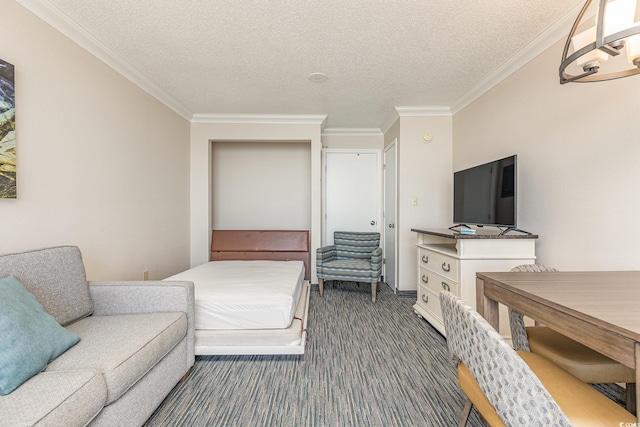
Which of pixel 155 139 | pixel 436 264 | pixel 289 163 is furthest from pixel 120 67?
pixel 436 264

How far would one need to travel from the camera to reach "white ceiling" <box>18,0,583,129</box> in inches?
72.1

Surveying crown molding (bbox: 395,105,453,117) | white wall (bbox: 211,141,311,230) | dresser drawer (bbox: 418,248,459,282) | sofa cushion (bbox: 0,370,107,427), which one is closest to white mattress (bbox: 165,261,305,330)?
sofa cushion (bbox: 0,370,107,427)

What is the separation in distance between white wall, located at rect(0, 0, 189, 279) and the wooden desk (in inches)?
108

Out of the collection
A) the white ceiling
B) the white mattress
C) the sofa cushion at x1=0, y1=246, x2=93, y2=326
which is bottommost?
the white mattress

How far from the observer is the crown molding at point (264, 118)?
151 inches

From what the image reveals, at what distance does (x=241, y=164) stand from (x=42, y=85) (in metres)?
2.77

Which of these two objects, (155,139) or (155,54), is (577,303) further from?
(155,139)

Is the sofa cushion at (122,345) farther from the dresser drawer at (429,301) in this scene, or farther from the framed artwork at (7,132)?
the dresser drawer at (429,301)

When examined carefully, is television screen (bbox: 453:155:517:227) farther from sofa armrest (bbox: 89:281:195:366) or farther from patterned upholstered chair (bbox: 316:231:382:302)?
sofa armrest (bbox: 89:281:195:366)

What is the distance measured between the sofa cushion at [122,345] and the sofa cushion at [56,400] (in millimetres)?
74

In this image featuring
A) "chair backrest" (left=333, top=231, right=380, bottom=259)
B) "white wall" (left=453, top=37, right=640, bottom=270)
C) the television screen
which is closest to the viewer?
"white wall" (left=453, top=37, right=640, bottom=270)

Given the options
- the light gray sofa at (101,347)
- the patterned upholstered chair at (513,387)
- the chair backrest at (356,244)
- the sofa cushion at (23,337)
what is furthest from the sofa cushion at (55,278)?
the chair backrest at (356,244)

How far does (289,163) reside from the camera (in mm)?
4555

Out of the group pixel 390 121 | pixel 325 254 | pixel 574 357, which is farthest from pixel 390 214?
pixel 574 357
